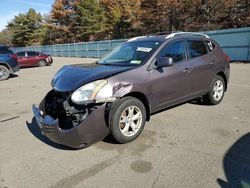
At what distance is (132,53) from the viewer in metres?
4.81

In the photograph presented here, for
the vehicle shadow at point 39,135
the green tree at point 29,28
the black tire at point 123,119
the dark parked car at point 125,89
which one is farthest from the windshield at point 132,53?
the green tree at point 29,28

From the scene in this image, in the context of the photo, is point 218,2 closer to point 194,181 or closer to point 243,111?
point 243,111

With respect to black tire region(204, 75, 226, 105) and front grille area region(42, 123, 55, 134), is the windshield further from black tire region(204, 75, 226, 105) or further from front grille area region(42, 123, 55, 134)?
black tire region(204, 75, 226, 105)

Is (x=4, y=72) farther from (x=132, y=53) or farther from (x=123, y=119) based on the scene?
(x=123, y=119)

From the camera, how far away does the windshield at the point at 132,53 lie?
4.48 metres

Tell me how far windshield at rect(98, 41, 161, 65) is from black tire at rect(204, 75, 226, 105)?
77.4 inches

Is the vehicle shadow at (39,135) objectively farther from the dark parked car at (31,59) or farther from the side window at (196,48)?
the dark parked car at (31,59)

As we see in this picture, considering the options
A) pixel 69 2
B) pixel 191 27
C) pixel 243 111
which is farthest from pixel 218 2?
pixel 69 2

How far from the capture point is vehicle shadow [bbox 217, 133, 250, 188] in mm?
2871

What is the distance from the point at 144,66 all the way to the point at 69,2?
53017 millimetres

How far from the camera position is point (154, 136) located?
4277 mm

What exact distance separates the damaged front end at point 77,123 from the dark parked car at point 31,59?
669 inches

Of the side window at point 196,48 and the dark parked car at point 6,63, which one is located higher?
the side window at point 196,48

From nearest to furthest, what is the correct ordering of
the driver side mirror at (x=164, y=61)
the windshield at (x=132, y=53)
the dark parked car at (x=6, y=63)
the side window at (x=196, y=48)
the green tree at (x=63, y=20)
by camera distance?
the driver side mirror at (x=164, y=61), the windshield at (x=132, y=53), the side window at (x=196, y=48), the dark parked car at (x=6, y=63), the green tree at (x=63, y=20)
